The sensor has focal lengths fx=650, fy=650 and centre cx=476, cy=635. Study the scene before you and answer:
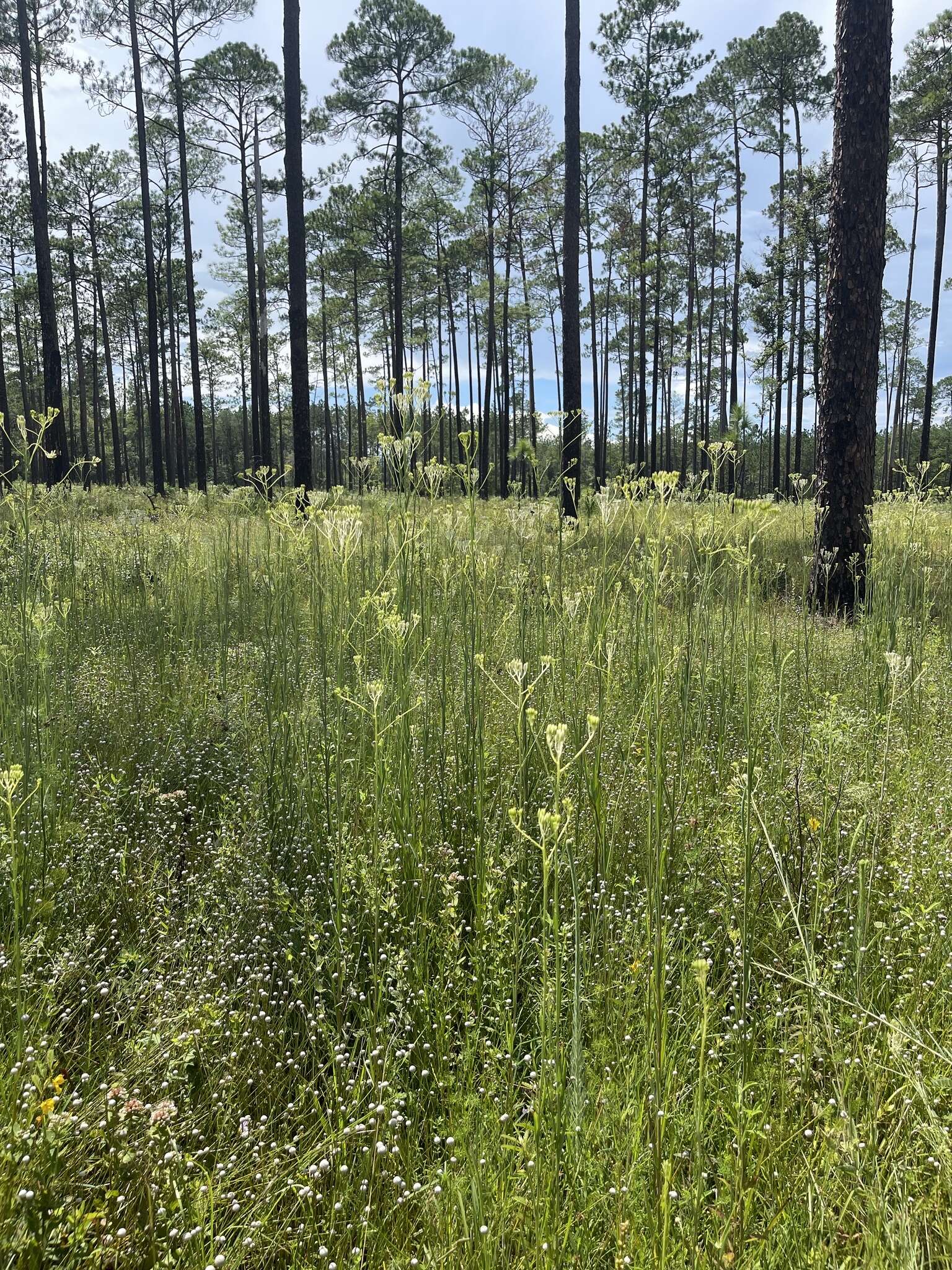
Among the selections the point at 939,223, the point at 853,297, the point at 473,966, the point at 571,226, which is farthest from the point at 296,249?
the point at 939,223

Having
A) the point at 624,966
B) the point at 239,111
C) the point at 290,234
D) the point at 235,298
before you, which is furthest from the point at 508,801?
the point at 235,298

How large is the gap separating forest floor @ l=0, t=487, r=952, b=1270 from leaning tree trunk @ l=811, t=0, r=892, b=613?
2.48 m

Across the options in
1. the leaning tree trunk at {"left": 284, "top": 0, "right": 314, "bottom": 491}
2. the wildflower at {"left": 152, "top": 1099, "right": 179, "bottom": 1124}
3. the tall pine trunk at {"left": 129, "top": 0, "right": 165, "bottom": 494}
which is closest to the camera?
the wildflower at {"left": 152, "top": 1099, "right": 179, "bottom": 1124}

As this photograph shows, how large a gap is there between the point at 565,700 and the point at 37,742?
1.85 metres

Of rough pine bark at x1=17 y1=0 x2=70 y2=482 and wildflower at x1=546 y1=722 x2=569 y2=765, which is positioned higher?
rough pine bark at x1=17 y1=0 x2=70 y2=482

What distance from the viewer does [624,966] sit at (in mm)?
1643

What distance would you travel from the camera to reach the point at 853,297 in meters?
5.04

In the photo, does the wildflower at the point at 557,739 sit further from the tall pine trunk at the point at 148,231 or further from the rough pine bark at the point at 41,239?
the tall pine trunk at the point at 148,231

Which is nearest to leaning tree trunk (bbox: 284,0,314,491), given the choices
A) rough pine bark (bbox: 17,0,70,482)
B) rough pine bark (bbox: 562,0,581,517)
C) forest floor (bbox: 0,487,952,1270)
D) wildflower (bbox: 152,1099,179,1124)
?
rough pine bark (bbox: 562,0,581,517)

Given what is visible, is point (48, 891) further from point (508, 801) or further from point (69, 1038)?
point (508, 801)

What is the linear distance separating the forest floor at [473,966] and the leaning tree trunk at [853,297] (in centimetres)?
248

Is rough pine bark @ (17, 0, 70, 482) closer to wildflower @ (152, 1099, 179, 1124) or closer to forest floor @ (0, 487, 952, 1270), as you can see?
forest floor @ (0, 487, 952, 1270)

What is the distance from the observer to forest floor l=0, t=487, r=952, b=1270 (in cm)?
109

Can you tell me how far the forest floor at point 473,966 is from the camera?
1092mm
